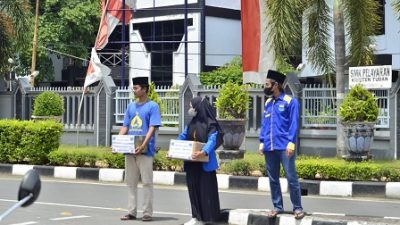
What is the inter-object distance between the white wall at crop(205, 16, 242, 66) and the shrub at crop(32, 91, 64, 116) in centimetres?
1378

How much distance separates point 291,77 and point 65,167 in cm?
568

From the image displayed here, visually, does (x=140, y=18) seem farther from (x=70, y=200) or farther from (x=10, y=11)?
(x=70, y=200)

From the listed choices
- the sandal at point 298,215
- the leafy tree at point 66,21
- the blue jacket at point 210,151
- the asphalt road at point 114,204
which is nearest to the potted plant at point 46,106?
the asphalt road at point 114,204

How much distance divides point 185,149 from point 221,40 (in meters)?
25.8

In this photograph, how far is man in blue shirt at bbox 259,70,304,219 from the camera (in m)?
8.02

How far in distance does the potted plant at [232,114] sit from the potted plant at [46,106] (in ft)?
20.7

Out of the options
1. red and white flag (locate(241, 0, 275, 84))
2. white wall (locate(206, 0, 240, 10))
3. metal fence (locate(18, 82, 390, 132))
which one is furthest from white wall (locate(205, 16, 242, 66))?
red and white flag (locate(241, 0, 275, 84))

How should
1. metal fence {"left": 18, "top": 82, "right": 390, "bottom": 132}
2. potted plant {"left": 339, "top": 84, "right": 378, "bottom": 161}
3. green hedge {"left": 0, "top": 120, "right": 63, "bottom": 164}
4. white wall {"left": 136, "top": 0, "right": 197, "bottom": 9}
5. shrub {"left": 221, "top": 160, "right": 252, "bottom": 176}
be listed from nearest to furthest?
shrub {"left": 221, "top": 160, "right": 252, "bottom": 176} < potted plant {"left": 339, "top": 84, "right": 378, "bottom": 161} < green hedge {"left": 0, "top": 120, "right": 63, "bottom": 164} < metal fence {"left": 18, "top": 82, "right": 390, "bottom": 132} < white wall {"left": 136, "top": 0, "right": 197, "bottom": 9}

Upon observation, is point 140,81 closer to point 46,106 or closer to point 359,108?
point 359,108

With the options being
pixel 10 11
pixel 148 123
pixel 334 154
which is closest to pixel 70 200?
pixel 148 123

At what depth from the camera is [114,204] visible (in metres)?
10.8

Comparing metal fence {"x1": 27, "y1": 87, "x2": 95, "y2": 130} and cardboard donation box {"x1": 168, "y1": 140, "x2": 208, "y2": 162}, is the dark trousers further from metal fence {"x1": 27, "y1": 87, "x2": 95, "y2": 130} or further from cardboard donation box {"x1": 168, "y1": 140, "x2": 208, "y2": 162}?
metal fence {"x1": 27, "y1": 87, "x2": 95, "y2": 130}

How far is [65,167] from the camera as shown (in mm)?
15133

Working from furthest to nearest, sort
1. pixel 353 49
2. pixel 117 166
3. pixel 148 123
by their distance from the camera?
pixel 353 49, pixel 117 166, pixel 148 123
